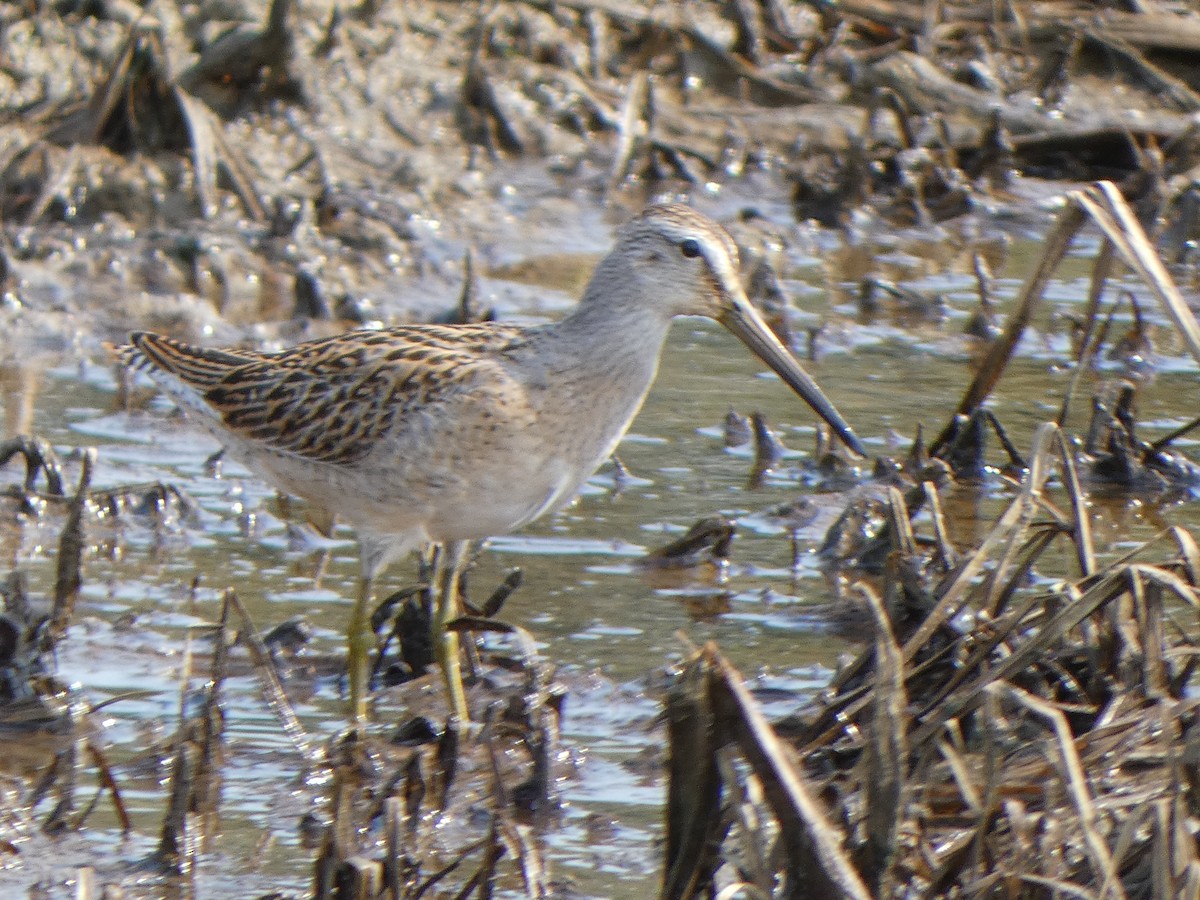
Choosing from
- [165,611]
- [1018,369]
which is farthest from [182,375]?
[1018,369]

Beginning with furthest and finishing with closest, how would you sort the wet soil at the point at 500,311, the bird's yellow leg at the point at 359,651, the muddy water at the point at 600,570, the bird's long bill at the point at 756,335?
the bird's long bill at the point at 756,335
the bird's yellow leg at the point at 359,651
the wet soil at the point at 500,311
the muddy water at the point at 600,570

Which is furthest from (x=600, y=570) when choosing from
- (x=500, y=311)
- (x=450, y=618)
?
(x=500, y=311)

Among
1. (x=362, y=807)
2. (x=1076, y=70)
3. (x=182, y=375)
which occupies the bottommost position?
(x=362, y=807)

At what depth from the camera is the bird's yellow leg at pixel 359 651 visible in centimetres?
500

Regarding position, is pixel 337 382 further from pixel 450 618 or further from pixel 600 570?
pixel 600 570

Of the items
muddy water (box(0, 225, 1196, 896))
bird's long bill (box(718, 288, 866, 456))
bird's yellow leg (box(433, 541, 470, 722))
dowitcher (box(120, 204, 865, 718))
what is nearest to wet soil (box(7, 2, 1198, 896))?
muddy water (box(0, 225, 1196, 896))

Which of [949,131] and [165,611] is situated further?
[949,131]

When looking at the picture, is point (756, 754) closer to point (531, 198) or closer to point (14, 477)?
point (14, 477)

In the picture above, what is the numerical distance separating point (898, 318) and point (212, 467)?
3.22 meters

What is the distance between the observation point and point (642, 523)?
641 centimetres

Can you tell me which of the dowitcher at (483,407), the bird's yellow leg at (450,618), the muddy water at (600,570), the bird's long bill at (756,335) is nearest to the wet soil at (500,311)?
the muddy water at (600,570)

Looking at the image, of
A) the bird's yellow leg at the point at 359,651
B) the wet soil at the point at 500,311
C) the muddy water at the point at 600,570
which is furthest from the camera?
the bird's yellow leg at the point at 359,651

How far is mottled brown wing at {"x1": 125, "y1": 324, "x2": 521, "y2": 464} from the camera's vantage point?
16.6 feet

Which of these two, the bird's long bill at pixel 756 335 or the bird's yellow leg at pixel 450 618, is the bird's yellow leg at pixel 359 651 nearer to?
the bird's yellow leg at pixel 450 618
